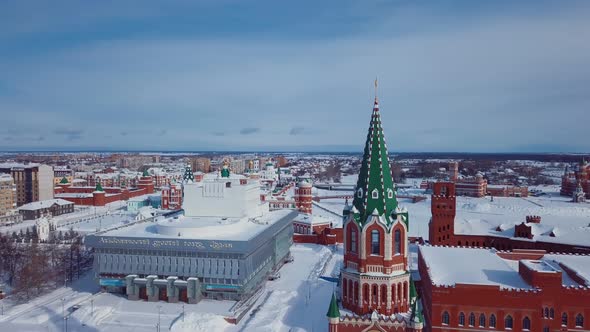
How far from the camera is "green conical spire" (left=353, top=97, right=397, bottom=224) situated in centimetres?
2489

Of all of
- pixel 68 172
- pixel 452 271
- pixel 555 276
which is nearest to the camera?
pixel 555 276

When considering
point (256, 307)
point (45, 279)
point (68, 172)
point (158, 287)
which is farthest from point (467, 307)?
point (68, 172)

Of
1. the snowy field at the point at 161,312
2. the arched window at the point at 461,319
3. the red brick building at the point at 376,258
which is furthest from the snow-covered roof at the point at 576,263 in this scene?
the snowy field at the point at 161,312

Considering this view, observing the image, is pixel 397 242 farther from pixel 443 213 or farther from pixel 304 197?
pixel 304 197

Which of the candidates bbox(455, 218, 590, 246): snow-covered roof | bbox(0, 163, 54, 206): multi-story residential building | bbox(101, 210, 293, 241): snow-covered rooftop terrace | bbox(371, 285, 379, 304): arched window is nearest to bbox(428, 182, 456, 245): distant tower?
bbox(455, 218, 590, 246): snow-covered roof

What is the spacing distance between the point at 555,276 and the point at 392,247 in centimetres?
1093

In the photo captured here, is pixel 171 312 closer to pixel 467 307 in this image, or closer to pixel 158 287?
pixel 158 287

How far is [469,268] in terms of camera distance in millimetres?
32594

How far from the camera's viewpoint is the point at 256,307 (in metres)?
40.9

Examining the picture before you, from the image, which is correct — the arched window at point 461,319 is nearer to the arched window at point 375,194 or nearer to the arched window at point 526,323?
the arched window at point 526,323

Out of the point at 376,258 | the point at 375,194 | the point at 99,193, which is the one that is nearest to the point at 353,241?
the point at 376,258

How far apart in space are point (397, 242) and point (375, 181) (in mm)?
3563

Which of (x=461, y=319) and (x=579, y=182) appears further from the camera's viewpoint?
(x=579, y=182)

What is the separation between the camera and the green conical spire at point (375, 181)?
81.7ft
